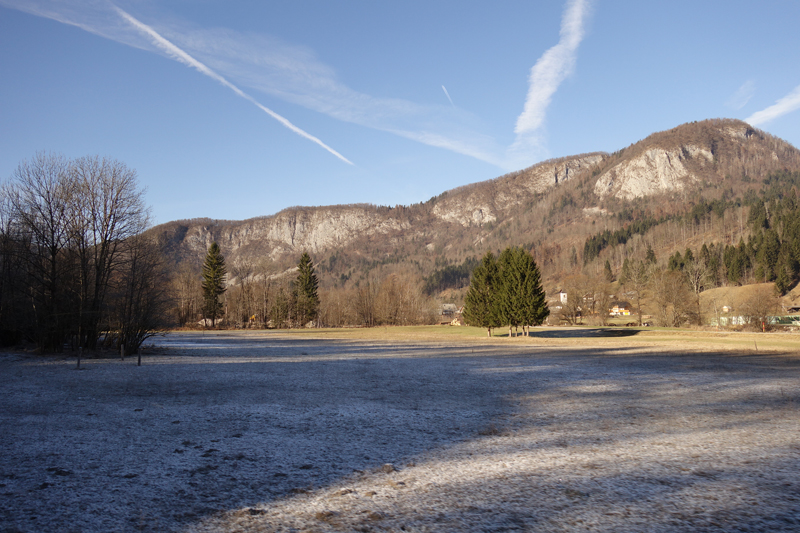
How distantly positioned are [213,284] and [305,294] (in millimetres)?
15436

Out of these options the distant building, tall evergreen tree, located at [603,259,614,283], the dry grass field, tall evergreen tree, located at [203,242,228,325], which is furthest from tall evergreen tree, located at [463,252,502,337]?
tall evergreen tree, located at [603,259,614,283]

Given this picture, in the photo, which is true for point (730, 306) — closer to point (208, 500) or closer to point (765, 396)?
point (765, 396)

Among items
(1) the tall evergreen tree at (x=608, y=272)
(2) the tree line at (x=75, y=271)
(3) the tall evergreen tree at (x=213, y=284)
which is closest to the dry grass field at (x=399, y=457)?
(2) the tree line at (x=75, y=271)

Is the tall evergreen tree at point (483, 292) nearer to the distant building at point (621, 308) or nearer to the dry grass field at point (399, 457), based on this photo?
the dry grass field at point (399, 457)

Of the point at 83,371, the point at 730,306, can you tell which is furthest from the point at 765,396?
the point at 730,306

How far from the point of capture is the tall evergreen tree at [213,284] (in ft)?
259

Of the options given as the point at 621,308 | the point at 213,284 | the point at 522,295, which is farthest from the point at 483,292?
the point at 621,308

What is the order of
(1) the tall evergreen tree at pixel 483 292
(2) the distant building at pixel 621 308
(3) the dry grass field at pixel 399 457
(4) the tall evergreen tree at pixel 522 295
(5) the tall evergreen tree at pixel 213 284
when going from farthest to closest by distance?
(2) the distant building at pixel 621 308 → (5) the tall evergreen tree at pixel 213 284 → (1) the tall evergreen tree at pixel 483 292 → (4) the tall evergreen tree at pixel 522 295 → (3) the dry grass field at pixel 399 457

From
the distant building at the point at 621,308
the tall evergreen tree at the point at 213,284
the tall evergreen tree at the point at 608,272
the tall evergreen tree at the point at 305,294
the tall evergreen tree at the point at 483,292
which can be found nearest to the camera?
the tall evergreen tree at the point at 483,292

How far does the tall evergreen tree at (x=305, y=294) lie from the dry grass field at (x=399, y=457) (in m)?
69.8

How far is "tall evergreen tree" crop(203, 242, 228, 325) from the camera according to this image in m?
78.8

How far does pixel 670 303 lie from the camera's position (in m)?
61.8

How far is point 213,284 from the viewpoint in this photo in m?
79.8

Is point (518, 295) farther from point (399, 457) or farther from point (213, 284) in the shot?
point (213, 284)
